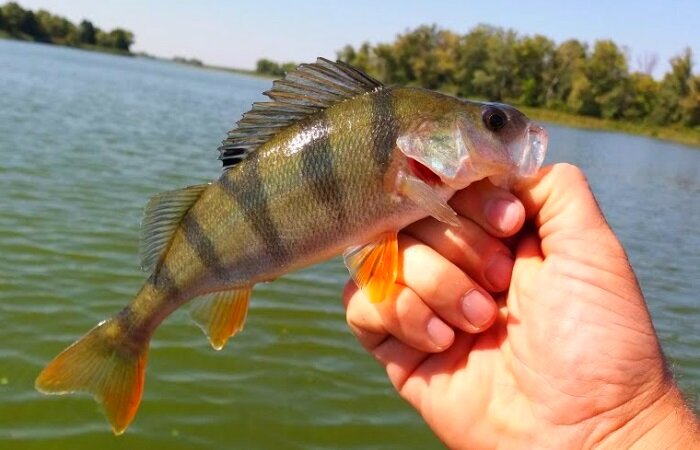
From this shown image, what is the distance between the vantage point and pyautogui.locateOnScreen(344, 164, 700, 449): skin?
241cm

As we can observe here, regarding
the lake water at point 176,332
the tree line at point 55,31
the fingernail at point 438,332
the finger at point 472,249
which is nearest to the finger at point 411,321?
the fingernail at point 438,332

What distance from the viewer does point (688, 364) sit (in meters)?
7.12

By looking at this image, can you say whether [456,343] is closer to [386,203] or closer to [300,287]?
[386,203]

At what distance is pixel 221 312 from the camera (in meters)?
2.70

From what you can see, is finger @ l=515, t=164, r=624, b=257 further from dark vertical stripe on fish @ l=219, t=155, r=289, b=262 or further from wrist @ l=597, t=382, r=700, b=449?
dark vertical stripe on fish @ l=219, t=155, r=289, b=262

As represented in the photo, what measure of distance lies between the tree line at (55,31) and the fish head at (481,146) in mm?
118932

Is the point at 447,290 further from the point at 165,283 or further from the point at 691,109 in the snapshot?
the point at 691,109

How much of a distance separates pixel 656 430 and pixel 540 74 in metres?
78.3

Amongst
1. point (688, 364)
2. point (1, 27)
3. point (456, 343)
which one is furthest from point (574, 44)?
point (1, 27)

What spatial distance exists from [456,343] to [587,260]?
2.34 feet

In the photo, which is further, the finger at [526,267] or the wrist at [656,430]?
the finger at [526,267]

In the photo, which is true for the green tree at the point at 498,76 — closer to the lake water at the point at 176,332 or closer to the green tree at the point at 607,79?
the green tree at the point at 607,79

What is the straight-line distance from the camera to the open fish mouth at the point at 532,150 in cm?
243

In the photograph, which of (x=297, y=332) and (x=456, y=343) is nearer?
(x=456, y=343)
